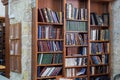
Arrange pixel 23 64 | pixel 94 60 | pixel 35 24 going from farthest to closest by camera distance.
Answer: pixel 94 60, pixel 23 64, pixel 35 24

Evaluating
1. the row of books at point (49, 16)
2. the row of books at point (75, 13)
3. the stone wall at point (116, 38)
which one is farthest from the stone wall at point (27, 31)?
the row of books at point (75, 13)

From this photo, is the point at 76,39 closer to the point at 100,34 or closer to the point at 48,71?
the point at 100,34

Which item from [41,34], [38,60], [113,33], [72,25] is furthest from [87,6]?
[38,60]

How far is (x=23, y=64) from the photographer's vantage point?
14.8 ft

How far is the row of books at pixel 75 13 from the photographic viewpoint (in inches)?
178

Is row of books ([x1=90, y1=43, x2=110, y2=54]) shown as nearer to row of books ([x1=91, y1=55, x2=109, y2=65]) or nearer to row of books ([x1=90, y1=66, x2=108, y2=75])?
row of books ([x1=91, y1=55, x2=109, y2=65])

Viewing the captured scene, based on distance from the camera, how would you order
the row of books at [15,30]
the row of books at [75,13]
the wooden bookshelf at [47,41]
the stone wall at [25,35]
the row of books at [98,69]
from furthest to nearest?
the row of books at [98,69] → the row of books at [15,30] → the row of books at [75,13] → the stone wall at [25,35] → the wooden bookshelf at [47,41]

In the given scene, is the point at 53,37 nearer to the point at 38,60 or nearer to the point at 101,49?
the point at 38,60

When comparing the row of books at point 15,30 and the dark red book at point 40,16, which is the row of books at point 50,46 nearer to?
Result: the dark red book at point 40,16

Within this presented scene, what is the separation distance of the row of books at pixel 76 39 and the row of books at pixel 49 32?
0.20 meters

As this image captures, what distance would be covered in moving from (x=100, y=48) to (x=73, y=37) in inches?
30.7

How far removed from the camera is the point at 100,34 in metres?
4.95

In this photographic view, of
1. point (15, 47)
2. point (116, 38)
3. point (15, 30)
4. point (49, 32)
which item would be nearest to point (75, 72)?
point (49, 32)

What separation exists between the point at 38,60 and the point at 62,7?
47.5 inches
